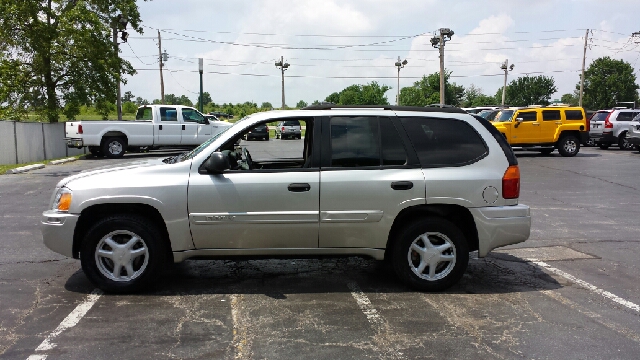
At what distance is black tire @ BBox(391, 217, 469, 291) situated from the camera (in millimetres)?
5188

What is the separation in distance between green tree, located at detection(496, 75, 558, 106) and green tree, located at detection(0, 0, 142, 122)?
3840 inches

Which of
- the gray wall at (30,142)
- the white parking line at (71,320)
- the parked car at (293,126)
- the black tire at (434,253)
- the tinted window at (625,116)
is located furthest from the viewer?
the tinted window at (625,116)

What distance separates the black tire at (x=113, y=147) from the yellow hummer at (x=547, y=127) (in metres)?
14.9

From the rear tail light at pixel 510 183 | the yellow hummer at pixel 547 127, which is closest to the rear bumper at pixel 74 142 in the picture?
the yellow hummer at pixel 547 127

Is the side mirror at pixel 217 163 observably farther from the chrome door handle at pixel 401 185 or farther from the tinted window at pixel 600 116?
the tinted window at pixel 600 116

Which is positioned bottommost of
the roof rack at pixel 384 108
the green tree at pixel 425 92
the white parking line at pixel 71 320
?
the white parking line at pixel 71 320

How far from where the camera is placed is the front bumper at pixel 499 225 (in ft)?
17.1

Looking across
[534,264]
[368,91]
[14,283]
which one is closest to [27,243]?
[14,283]

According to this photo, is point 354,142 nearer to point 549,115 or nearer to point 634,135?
point 549,115

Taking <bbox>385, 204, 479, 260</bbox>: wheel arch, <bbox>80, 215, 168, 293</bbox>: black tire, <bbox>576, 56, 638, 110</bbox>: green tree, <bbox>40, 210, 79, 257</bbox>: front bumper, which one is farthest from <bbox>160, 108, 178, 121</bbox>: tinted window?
<bbox>576, 56, 638, 110</bbox>: green tree

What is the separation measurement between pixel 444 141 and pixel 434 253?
109 cm

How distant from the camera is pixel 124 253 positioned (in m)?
5.06

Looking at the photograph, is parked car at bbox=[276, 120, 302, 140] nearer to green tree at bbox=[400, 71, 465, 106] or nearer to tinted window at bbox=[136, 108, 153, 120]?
tinted window at bbox=[136, 108, 153, 120]

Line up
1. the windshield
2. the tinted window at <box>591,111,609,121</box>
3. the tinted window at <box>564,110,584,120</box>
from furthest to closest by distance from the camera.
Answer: the tinted window at <box>591,111,609,121</box> → the windshield → the tinted window at <box>564,110,584,120</box>
